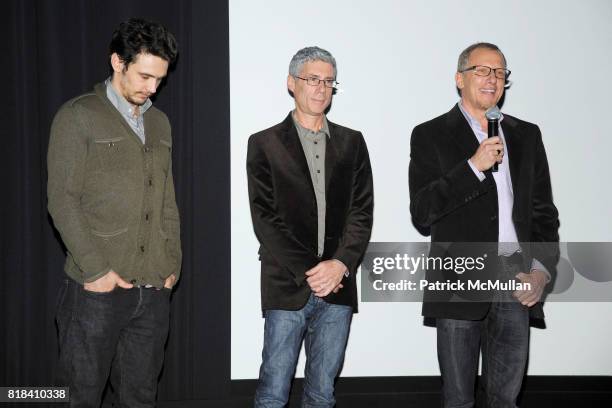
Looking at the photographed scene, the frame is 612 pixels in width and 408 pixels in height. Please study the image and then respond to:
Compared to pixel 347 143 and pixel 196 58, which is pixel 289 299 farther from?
pixel 196 58

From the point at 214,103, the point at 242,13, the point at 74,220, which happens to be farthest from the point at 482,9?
the point at 74,220

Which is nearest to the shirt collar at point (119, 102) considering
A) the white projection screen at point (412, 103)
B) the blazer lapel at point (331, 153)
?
the blazer lapel at point (331, 153)

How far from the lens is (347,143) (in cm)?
279

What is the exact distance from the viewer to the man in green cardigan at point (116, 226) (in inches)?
87.8

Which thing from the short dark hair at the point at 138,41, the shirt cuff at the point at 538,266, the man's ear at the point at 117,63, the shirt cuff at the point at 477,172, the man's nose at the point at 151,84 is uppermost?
the short dark hair at the point at 138,41

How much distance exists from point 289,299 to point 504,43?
7.53 feet

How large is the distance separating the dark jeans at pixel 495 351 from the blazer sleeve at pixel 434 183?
377 mm

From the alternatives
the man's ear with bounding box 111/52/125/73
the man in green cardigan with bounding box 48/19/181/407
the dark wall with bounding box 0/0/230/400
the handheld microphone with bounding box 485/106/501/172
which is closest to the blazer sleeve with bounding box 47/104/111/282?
the man in green cardigan with bounding box 48/19/181/407

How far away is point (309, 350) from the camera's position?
9.14 feet

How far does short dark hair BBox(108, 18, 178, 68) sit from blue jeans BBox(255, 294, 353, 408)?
1203 millimetres

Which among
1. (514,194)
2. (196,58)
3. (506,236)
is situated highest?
(196,58)

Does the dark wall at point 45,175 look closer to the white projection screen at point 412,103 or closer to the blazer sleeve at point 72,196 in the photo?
the white projection screen at point 412,103

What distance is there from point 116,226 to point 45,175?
127 cm

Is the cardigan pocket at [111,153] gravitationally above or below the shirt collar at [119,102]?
below
